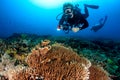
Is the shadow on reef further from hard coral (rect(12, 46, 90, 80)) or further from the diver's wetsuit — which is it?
the diver's wetsuit

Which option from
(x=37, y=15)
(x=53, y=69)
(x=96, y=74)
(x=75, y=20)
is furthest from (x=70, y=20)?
(x=37, y=15)

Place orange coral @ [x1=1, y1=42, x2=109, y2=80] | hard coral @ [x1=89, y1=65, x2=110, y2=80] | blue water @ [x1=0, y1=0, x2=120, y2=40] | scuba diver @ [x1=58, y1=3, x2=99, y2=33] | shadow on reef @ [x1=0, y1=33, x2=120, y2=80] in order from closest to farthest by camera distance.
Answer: orange coral @ [x1=1, y1=42, x2=109, y2=80] → hard coral @ [x1=89, y1=65, x2=110, y2=80] → shadow on reef @ [x1=0, y1=33, x2=120, y2=80] → scuba diver @ [x1=58, y1=3, x2=99, y2=33] → blue water @ [x1=0, y1=0, x2=120, y2=40]

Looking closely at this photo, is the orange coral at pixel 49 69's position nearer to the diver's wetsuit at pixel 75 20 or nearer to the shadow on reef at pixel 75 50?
the shadow on reef at pixel 75 50

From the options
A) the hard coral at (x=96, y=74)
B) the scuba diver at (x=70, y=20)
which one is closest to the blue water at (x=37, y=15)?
the scuba diver at (x=70, y=20)

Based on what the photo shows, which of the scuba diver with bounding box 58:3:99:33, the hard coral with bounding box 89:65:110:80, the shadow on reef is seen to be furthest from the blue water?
the hard coral with bounding box 89:65:110:80

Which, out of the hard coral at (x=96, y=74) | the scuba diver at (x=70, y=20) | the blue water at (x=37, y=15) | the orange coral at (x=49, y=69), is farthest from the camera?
the blue water at (x=37, y=15)

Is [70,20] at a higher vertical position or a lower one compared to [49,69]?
higher

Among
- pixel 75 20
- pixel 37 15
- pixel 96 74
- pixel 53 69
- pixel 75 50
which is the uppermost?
pixel 37 15

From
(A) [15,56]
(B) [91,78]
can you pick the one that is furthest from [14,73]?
(A) [15,56]

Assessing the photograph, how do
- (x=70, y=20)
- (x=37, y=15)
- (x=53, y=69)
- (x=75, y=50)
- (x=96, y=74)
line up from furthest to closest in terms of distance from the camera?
1. (x=37, y=15)
2. (x=70, y=20)
3. (x=75, y=50)
4. (x=96, y=74)
5. (x=53, y=69)

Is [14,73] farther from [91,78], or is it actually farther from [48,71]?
[91,78]

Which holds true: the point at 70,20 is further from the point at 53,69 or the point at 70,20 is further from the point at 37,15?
the point at 37,15

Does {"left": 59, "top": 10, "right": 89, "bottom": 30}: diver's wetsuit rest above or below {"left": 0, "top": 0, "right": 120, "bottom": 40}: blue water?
below

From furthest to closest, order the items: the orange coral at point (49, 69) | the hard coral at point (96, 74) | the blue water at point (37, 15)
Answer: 1. the blue water at point (37, 15)
2. the hard coral at point (96, 74)
3. the orange coral at point (49, 69)
